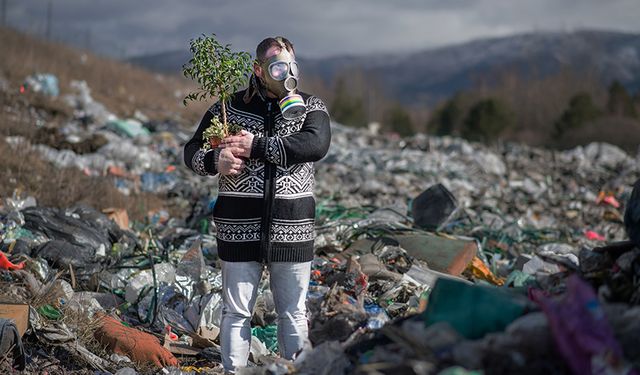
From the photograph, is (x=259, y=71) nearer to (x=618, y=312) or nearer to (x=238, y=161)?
(x=238, y=161)

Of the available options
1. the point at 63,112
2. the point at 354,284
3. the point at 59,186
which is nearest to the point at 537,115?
the point at 63,112

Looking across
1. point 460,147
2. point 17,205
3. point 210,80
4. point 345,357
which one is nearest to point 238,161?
point 210,80

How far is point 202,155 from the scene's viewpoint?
119 inches

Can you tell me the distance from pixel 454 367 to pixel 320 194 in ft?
22.9

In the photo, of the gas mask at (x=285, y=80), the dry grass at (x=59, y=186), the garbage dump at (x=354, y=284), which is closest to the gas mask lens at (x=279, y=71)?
the gas mask at (x=285, y=80)

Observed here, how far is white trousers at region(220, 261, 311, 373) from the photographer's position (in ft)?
9.90

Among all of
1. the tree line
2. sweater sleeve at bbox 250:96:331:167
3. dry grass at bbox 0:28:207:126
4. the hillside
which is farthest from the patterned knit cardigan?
the tree line

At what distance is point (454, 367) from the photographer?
1891mm

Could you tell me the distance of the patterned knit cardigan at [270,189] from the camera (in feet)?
9.59

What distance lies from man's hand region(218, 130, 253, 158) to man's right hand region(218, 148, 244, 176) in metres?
0.02

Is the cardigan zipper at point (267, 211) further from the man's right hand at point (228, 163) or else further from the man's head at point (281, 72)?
the man's head at point (281, 72)

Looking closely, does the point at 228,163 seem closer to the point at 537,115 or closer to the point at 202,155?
A: the point at 202,155

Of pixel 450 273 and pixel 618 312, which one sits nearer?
pixel 618 312

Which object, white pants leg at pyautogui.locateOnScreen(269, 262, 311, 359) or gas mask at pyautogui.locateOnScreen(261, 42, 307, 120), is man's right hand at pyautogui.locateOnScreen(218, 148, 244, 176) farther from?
white pants leg at pyautogui.locateOnScreen(269, 262, 311, 359)
